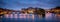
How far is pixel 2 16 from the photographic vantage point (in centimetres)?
197

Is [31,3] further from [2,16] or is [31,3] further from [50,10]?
[2,16]

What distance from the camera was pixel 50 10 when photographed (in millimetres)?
1976

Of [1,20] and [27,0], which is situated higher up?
[27,0]

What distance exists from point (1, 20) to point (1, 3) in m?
0.36

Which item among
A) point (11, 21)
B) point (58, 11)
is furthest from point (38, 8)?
point (11, 21)

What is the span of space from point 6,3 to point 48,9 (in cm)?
89

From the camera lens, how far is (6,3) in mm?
1960

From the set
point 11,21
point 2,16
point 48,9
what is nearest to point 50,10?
point 48,9

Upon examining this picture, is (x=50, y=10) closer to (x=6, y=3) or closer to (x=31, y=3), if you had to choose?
(x=31, y=3)

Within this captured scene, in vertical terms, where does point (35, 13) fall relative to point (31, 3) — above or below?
below

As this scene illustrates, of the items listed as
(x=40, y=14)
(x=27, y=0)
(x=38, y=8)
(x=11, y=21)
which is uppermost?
(x=27, y=0)

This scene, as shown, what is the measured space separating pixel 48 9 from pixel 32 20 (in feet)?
1.36

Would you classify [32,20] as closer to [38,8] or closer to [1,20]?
[38,8]

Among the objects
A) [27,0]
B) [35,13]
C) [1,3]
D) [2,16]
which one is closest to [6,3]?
[1,3]
